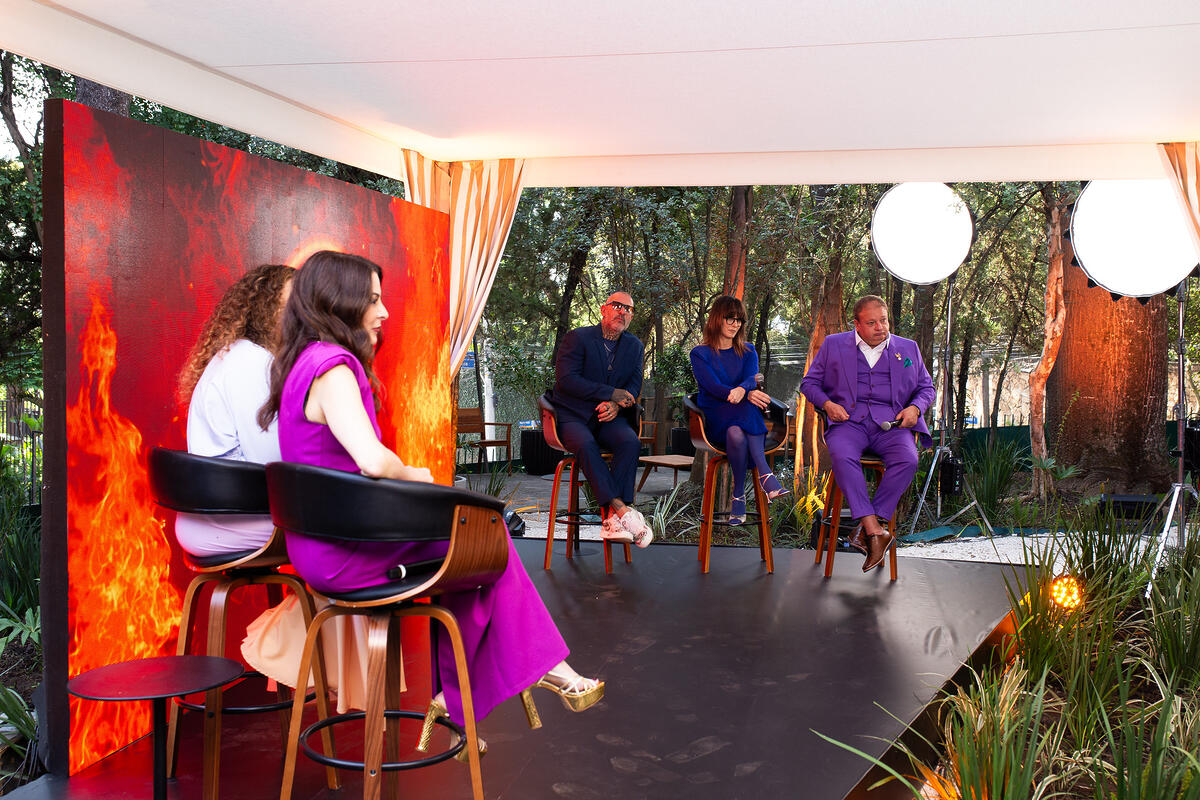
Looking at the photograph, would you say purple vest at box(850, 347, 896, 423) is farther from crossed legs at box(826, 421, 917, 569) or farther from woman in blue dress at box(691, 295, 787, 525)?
woman in blue dress at box(691, 295, 787, 525)

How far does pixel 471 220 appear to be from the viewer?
18.4ft

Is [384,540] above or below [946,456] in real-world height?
above

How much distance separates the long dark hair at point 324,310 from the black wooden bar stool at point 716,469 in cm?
296

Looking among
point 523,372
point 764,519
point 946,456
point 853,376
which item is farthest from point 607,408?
point 523,372

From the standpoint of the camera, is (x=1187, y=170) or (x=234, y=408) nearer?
(x=234, y=408)

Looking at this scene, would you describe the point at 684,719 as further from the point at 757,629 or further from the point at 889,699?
the point at 757,629

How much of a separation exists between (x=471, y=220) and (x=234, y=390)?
3237 mm

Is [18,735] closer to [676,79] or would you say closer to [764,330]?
[676,79]

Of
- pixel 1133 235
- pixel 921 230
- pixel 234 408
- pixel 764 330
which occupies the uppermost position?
pixel 921 230

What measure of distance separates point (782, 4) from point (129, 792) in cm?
307

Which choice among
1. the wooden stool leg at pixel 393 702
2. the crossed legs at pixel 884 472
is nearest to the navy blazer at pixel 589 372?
the crossed legs at pixel 884 472

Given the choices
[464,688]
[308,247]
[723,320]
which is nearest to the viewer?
[464,688]

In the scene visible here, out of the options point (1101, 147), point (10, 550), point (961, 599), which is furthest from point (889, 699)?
point (10, 550)

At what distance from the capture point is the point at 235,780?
2.51 metres
